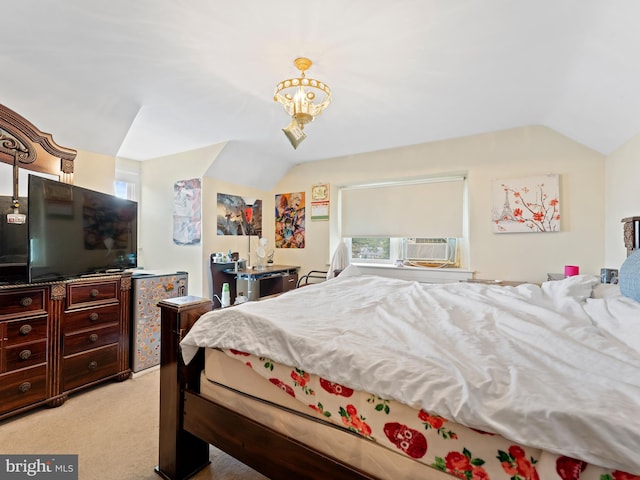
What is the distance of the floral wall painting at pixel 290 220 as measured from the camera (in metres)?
5.00

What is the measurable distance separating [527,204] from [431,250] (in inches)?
49.8

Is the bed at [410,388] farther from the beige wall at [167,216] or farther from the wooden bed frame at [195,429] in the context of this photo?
the beige wall at [167,216]

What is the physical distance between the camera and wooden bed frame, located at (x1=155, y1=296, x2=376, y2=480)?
3.73 feet

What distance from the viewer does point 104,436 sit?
1875 mm

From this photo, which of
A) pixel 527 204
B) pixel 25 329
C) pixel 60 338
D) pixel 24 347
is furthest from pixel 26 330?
pixel 527 204

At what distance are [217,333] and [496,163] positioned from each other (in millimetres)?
3701

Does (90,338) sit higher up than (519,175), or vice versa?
(519,175)

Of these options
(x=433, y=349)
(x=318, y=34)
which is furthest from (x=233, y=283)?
(x=433, y=349)

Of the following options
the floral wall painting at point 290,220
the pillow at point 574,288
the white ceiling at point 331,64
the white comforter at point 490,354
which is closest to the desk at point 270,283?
the floral wall painting at point 290,220

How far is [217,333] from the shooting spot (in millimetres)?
1373

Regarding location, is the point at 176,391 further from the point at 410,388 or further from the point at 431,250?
the point at 431,250

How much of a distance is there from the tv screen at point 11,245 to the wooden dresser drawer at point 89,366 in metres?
0.74

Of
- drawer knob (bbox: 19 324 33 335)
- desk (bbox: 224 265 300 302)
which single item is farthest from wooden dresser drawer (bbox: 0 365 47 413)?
desk (bbox: 224 265 300 302)

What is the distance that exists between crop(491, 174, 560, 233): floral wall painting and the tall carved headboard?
4455mm
